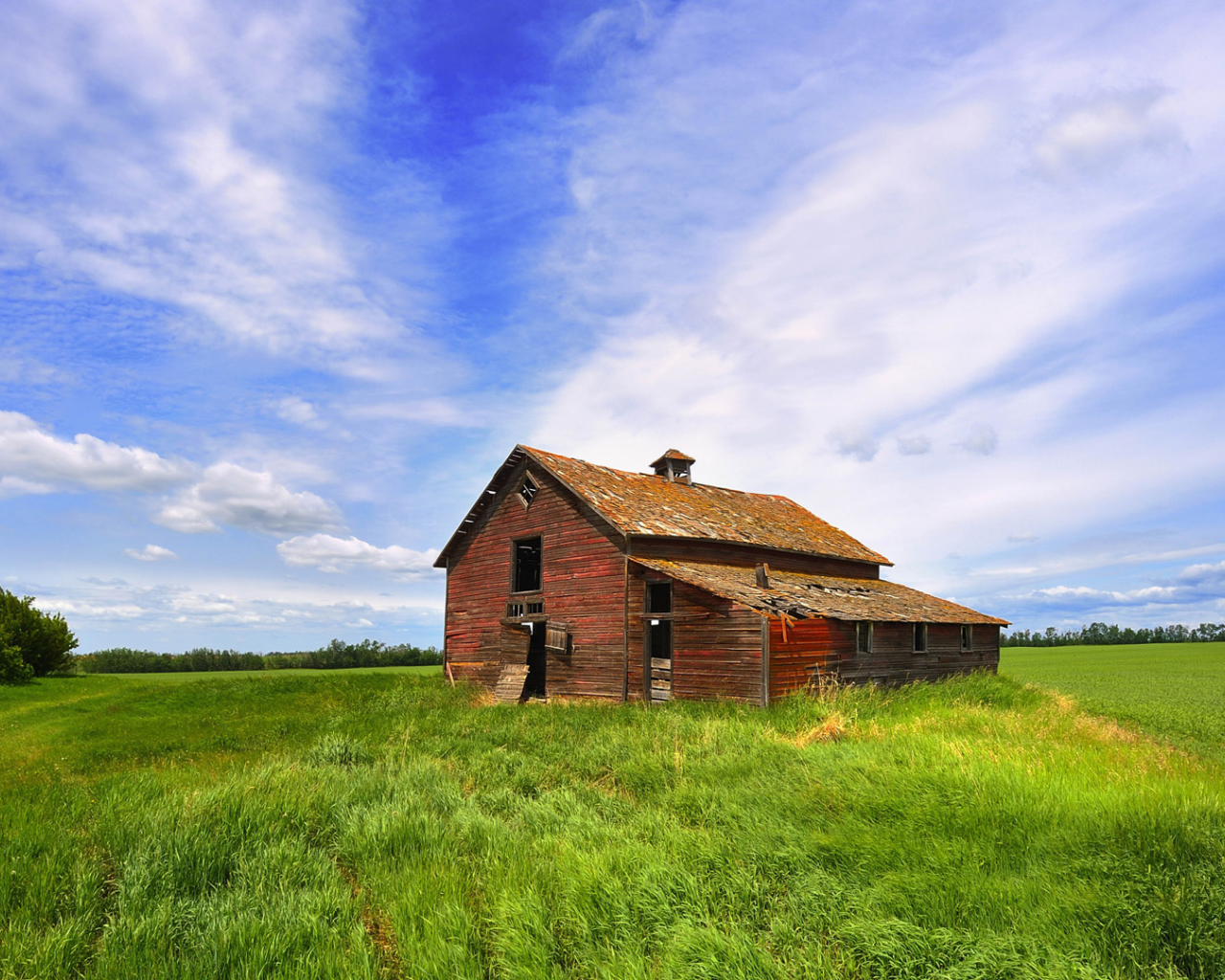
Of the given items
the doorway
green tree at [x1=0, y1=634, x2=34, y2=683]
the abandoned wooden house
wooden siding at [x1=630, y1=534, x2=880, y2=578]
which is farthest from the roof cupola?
green tree at [x1=0, y1=634, x2=34, y2=683]

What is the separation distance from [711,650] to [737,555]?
6.32m

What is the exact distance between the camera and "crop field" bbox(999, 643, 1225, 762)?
723 inches

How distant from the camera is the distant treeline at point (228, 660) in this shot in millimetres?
49969

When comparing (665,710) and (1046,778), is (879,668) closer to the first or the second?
(665,710)

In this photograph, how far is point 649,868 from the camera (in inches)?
234

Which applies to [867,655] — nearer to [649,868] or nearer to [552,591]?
[552,591]

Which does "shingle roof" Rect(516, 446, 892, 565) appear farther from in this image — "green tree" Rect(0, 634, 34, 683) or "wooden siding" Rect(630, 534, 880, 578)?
"green tree" Rect(0, 634, 34, 683)

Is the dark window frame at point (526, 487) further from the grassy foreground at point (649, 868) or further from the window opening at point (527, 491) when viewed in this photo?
the grassy foreground at point (649, 868)

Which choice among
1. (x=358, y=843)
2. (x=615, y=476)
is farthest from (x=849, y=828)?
(x=615, y=476)

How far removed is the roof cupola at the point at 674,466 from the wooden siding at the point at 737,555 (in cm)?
559

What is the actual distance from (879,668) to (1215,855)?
16205 millimetres

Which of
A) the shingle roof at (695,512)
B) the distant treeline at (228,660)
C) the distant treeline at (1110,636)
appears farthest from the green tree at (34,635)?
the distant treeline at (1110,636)

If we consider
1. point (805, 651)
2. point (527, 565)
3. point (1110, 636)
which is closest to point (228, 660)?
point (527, 565)

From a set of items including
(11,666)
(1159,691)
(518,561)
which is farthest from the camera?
(1159,691)
